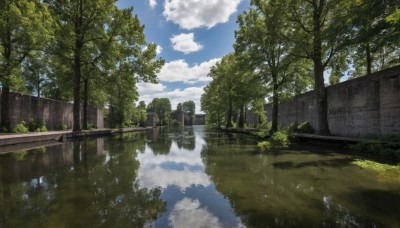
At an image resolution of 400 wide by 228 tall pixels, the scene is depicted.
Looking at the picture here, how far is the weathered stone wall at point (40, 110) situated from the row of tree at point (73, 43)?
1431mm

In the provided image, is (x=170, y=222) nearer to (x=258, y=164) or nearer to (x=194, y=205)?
(x=194, y=205)

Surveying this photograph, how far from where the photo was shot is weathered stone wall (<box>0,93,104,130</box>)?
2022 centimetres

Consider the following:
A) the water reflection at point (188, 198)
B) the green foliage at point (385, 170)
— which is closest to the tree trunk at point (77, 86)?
the water reflection at point (188, 198)

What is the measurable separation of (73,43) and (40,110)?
29.1 ft

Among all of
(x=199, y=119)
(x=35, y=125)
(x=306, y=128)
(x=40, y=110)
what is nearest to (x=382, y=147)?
(x=306, y=128)

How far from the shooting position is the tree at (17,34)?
1534 centimetres

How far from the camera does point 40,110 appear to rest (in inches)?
931

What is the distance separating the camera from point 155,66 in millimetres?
23703

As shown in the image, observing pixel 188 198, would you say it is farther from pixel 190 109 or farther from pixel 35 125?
pixel 190 109

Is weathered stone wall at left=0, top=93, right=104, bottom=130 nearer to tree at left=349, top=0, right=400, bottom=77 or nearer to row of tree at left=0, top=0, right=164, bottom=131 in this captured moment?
row of tree at left=0, top=0, right=164, bottom=131

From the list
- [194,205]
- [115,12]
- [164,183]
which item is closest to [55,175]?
[164,183]

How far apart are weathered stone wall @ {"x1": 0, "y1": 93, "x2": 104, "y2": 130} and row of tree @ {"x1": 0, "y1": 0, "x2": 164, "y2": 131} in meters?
1.43

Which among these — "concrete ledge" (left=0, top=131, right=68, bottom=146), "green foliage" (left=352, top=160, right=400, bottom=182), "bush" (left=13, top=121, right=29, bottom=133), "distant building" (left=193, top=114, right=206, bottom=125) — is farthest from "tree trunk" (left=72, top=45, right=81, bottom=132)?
"distant building" (left=193, top=114, right=206, bottom=125)

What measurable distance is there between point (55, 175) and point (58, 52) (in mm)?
18028
